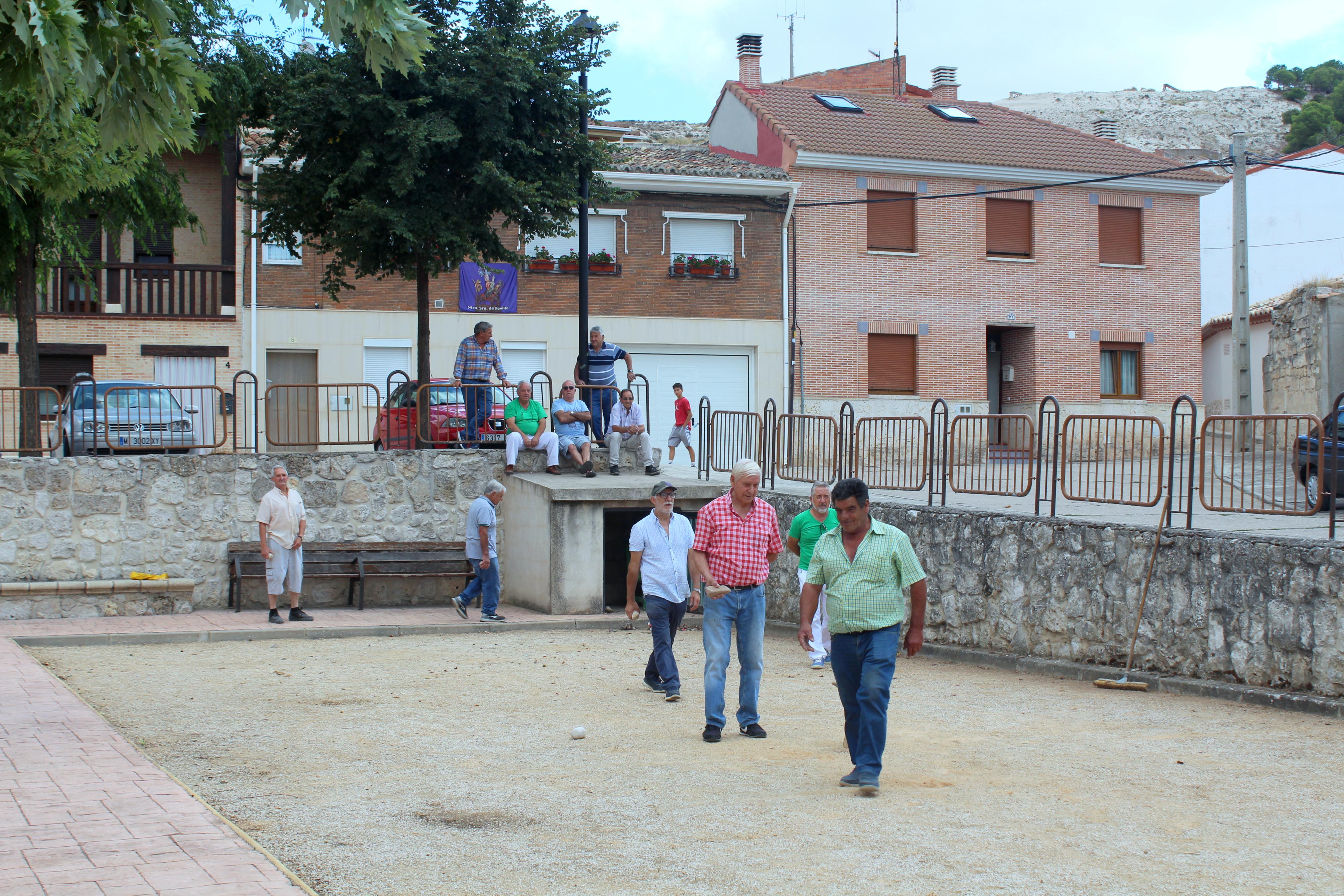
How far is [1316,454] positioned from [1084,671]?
268cm

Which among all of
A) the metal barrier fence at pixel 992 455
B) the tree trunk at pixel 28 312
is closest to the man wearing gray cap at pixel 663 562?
the metal barrier fence at pixel 992 455

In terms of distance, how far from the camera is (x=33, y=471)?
595 inches

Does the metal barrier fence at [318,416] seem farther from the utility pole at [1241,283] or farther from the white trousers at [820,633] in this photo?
the utility pole at [1241,283]

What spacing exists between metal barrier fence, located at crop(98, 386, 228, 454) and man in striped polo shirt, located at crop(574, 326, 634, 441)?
5.08 meters

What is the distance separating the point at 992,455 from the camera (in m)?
13.0

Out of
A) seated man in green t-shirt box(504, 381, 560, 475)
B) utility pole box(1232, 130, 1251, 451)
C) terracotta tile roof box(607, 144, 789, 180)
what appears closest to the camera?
seated man in green t-shirt box(504, 381, 560, 475)

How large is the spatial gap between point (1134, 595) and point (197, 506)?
11.6 metres

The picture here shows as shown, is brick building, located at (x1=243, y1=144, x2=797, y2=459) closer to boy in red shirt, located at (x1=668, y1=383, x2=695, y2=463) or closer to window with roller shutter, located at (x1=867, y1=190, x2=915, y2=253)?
window with roller shutter, located at (x1=867, y1=190, x2=915, y2=253)

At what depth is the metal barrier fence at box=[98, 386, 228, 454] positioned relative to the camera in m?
15.6

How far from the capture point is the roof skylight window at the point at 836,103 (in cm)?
3088

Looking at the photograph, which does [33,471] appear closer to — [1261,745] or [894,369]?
[1261,745]

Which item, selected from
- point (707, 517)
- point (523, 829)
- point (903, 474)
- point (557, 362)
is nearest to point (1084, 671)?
point (903, 474)

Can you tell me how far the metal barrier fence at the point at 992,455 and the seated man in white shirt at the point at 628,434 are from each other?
16.5ft

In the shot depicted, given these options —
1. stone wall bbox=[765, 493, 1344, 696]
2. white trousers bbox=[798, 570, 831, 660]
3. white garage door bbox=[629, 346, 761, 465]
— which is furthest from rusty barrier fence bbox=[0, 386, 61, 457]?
white garage door bbox=[629, 346, 761, 465]
